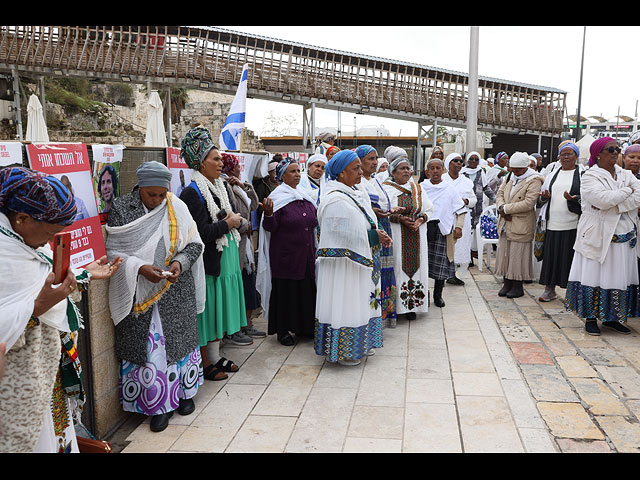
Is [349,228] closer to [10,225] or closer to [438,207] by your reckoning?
[438,207]

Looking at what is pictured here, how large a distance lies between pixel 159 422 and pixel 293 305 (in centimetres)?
181

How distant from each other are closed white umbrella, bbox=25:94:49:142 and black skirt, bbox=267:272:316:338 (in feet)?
27.0

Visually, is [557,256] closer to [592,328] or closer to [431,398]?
[592,328]

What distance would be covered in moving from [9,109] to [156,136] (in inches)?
527

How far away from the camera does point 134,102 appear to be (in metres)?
29.7

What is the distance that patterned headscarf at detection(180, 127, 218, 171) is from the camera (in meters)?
3.65

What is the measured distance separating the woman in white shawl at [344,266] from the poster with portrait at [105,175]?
1.59 m

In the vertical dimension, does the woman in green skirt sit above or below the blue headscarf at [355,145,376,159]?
below

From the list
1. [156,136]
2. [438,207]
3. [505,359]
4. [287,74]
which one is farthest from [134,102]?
[505,359]

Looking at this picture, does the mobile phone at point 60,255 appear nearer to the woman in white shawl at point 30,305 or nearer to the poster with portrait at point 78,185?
the woman in white shawl at point 30,305

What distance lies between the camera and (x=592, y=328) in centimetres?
495

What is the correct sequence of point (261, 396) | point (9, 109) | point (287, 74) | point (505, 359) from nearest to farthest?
point (261, 396) < point (505, 359) < point (287, 74) < point (9, 109)

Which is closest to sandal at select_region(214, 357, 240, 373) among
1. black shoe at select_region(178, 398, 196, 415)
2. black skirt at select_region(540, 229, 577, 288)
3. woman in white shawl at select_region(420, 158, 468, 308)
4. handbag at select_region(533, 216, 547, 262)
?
black shoe at select_region(178, 398, 196, 415)

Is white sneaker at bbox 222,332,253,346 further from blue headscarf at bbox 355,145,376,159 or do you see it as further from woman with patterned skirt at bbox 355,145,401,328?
blue headscarf at bbox 355,145,376,159
